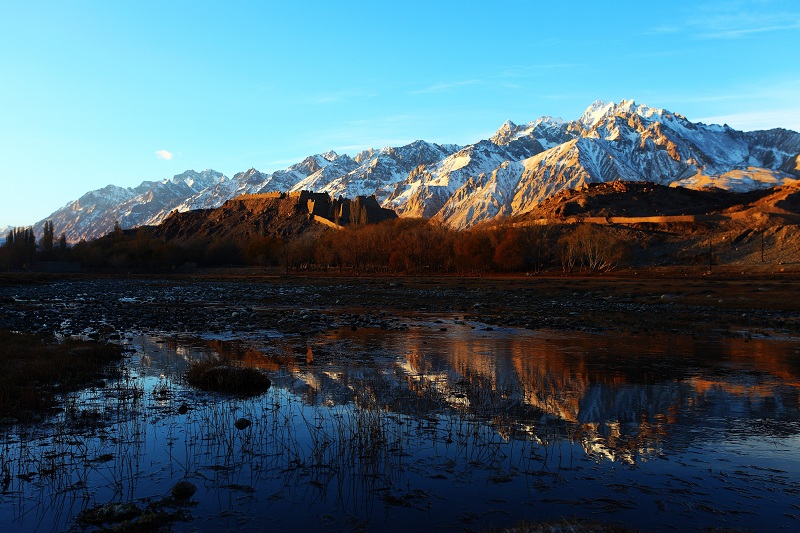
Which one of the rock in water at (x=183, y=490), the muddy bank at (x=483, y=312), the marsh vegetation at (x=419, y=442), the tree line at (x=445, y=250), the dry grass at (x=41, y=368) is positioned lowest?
the muddy bank at (x=483, y=312)

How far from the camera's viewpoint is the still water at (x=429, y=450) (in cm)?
816

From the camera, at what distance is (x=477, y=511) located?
26.7 ft

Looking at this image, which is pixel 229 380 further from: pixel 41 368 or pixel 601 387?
pixel 601 387

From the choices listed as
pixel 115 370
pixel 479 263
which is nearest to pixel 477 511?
pixel 115 370

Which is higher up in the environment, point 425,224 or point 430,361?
point 425,224

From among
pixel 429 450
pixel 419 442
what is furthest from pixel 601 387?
pixel 429 450

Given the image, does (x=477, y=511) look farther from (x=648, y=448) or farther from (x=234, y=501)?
(x=648, y=448)

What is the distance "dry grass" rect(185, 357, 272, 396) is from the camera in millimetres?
15391

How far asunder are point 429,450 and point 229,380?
7226mm

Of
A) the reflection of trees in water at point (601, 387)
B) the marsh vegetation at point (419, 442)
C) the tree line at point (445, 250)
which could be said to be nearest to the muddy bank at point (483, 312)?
the reflection of trees in water at point (601, 387)

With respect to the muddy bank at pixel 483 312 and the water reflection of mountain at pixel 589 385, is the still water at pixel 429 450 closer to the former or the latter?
the water reflection of mountain at pixel 589 385

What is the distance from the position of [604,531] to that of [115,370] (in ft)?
50.4

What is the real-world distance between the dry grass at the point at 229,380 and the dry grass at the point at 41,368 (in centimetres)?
298

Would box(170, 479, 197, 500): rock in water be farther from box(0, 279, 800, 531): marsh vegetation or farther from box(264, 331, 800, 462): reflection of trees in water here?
box(264, 331, 800, 462): reflection of trees in water
